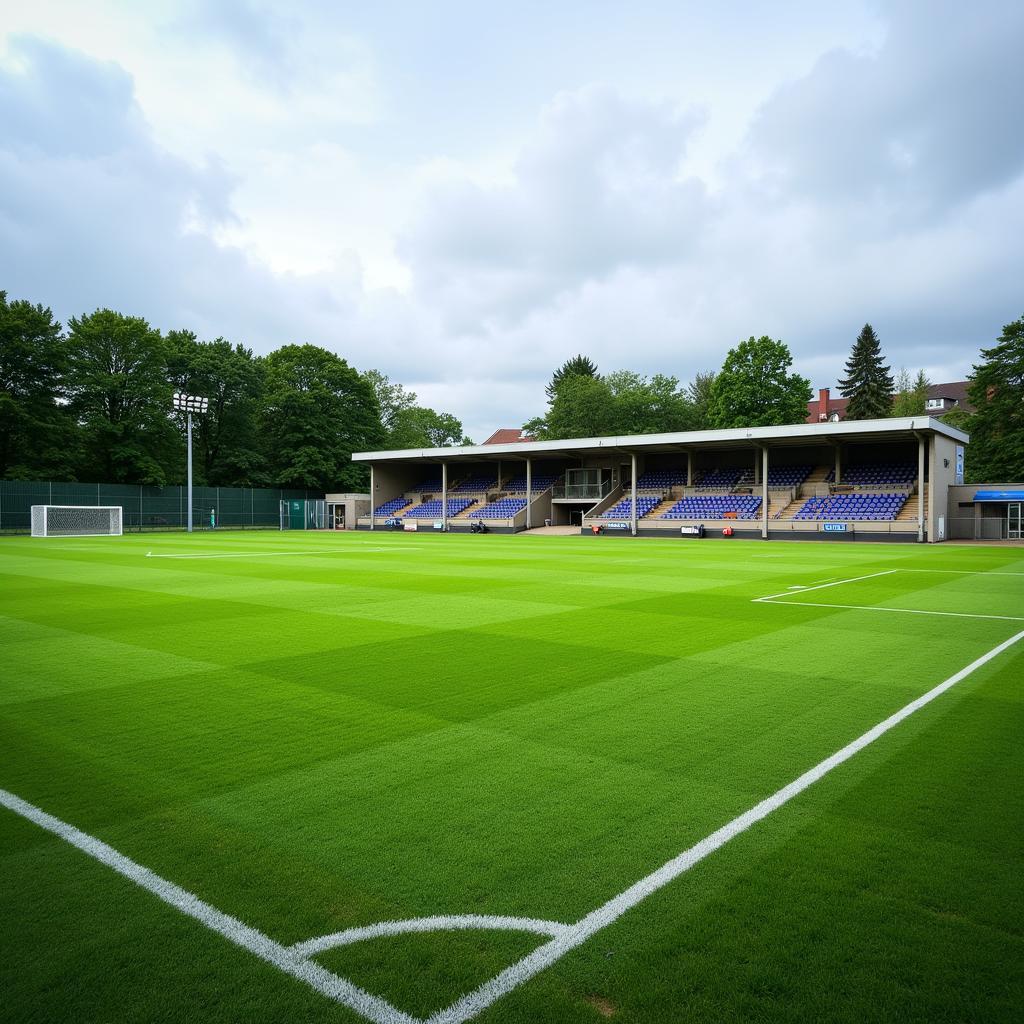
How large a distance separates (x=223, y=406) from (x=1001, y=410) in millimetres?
62326

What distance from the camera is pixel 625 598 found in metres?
14.5

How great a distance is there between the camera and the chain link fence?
48.2 metres

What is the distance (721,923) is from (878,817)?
168 centimetres

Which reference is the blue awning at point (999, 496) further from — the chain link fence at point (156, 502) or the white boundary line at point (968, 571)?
the chain link fence at point (156, 502)

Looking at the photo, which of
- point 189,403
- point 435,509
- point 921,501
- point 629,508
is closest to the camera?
point 921,501

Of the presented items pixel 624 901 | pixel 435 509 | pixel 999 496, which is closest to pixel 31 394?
pixel 435 509

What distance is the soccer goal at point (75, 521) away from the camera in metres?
44.1

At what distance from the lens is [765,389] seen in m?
65.6

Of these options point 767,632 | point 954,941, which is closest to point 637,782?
point 954,941

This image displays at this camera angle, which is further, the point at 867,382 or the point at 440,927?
the point at 867,382

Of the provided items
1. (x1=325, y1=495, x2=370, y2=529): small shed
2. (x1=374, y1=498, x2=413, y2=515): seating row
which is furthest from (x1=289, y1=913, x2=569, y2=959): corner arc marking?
(x1=325, y1=495, x2=370, y2=529): small shed

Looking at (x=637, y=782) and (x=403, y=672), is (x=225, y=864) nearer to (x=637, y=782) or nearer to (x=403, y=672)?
(x=637, y=782)

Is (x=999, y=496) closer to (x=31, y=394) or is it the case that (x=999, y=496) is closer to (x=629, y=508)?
(x=629, y=508)

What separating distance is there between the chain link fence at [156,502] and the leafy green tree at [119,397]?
2503mm
